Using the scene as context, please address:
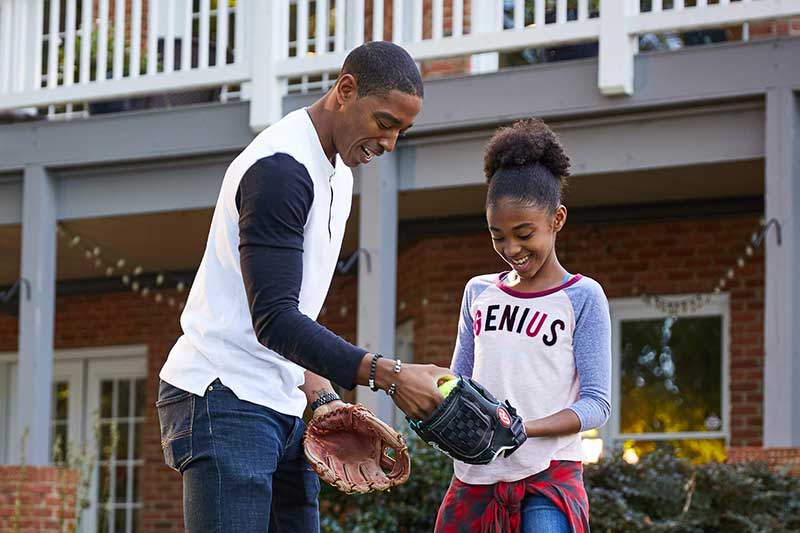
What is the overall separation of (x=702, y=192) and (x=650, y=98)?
152cm

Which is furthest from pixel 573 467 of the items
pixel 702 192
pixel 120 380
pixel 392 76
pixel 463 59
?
pixel 120 380

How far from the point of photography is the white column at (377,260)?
29.4 ft

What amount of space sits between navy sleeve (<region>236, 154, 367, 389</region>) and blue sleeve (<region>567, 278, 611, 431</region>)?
2.86 ft

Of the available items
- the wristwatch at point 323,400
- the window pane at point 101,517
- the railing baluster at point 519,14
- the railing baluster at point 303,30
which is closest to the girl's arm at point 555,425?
the wristwatch at point 323,400

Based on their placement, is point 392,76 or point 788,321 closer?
point 392,76

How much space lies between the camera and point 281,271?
3.12m

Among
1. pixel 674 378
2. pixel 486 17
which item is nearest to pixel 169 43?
pixel 486 17

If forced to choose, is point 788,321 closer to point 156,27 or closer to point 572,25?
point 572,25

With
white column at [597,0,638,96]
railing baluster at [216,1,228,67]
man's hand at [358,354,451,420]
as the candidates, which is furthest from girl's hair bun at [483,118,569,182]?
railing baluster at [216,1,228,67]

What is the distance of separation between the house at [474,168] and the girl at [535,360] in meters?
4.00

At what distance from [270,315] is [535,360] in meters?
0.99

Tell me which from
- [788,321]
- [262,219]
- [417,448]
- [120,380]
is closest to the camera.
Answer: [262,219]

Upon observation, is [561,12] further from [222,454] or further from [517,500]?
[222,454]

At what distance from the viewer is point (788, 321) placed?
301 inches
